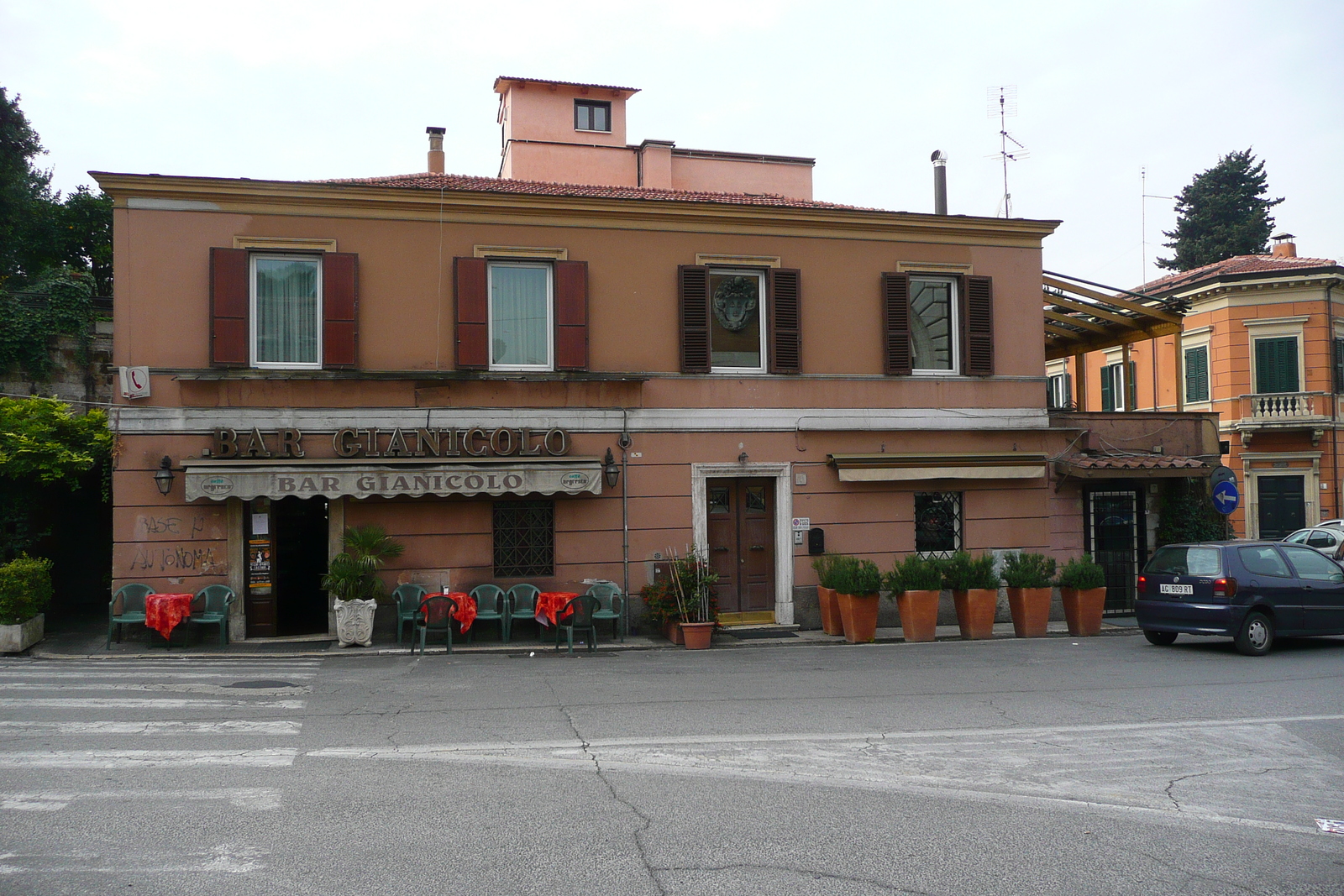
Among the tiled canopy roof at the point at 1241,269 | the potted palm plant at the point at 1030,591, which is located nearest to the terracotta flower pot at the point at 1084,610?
the potted palm plant at the point at 1030,591

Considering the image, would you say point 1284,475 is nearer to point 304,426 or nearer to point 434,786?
point 304,426

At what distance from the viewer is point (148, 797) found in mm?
6414

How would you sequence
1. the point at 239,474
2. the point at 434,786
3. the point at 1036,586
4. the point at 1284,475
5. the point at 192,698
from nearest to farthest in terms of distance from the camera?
the point at 434,786, the point at 192,698, the point at 239,474, the point at 1036,586, the point at 1284,475

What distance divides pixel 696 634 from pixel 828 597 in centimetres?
235

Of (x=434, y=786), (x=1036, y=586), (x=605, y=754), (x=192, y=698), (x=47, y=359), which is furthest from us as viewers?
(x=47, y=359)

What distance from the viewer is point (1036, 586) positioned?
15688 mm

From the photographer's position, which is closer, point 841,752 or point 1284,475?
point 841,752

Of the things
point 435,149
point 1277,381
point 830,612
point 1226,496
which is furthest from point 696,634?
point 1277,381

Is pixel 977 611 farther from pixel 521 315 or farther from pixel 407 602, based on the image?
pixel 407 602

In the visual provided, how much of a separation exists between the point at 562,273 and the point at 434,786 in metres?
9.94

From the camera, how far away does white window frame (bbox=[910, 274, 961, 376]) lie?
17062 mm

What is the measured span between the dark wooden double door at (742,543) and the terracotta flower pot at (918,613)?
6.92 feet

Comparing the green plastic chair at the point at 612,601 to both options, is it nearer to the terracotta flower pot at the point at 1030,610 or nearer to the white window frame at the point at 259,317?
the white window frame at the point at 259,317

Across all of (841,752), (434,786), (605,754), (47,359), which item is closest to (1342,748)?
(841,752)
